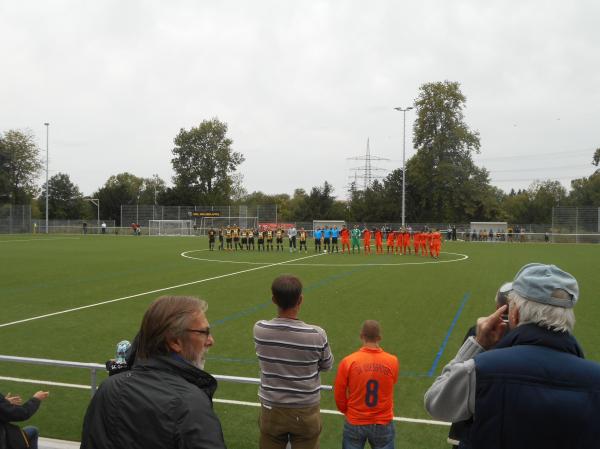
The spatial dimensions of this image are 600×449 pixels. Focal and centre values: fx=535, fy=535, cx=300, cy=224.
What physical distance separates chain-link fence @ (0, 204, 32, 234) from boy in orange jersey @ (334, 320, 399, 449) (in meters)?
67.9

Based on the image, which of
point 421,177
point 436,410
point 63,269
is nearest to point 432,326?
point 436,410

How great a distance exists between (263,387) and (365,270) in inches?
674

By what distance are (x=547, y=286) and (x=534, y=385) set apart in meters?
0.38

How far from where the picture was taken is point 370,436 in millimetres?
3852

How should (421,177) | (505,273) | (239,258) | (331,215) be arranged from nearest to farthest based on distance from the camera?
(505,273)
(239,258)
(421,177)
(331,215)

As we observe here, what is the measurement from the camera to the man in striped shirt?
362 centimetres

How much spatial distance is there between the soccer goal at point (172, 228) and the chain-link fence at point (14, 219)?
Answer: 49.5 feet

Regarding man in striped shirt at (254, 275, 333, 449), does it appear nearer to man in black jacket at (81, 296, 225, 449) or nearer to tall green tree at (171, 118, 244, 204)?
man in black jacket at (81, 296, 225, 449)

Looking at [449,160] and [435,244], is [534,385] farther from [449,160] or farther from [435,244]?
[449,160]

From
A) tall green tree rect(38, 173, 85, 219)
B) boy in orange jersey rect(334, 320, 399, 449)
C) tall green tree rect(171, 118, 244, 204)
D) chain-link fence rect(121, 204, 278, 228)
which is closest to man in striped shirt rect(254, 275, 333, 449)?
boy in orange jersey rect(334, 320, 399, 449)

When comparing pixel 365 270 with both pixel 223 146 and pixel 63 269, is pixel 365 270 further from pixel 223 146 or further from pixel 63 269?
pixel 223 146

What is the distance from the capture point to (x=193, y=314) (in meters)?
2.12

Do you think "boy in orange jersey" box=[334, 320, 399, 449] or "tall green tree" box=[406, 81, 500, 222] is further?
"tall green tree" box=[406, 81, 500, 222]

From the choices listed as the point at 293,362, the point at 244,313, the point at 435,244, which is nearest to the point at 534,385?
the point at 293,362
